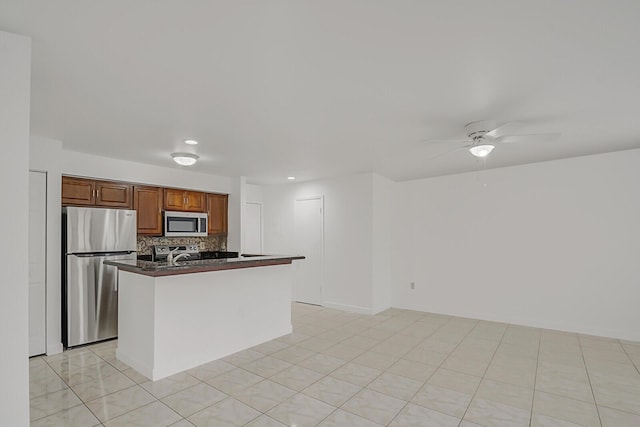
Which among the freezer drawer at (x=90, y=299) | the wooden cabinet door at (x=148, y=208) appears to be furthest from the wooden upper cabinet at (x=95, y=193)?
the freezer drawer at (x=90, y=299)

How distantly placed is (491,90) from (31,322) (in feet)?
16.2

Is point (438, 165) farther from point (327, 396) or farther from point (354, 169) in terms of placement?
point (327, 396)

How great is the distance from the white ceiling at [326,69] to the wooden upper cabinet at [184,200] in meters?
1.50

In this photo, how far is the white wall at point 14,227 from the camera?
1591 millimetres

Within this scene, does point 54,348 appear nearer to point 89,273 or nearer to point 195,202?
point 89,273

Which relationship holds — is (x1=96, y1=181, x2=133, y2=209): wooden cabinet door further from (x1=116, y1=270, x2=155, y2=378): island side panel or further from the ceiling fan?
the ceiling fan

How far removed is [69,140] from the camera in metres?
3.56

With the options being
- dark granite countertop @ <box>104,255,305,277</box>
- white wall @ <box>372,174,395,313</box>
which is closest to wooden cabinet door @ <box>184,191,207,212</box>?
dark granite countertop @ <box>104,255,305,277</box>

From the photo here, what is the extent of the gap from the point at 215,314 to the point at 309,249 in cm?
283

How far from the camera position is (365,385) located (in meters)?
2.82

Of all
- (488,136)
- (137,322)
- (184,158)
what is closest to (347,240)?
(184,158)

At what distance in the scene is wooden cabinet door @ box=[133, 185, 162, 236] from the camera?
4.66m

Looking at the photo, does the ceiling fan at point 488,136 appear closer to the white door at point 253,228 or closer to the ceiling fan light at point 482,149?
the ceiling fan light at point 482,149

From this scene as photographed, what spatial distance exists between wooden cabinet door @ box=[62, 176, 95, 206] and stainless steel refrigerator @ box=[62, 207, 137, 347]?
0.16 metres
